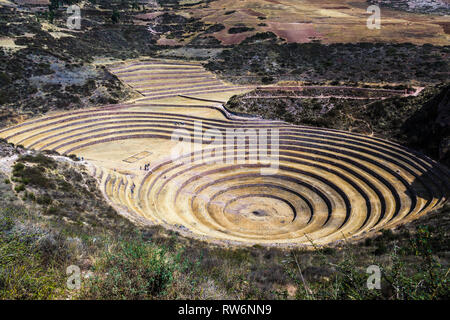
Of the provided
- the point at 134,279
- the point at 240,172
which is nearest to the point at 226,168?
the point at 240,172

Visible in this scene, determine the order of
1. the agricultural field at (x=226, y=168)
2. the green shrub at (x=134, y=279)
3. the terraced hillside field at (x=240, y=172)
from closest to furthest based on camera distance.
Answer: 1. the green shrub at (x=134, y=279)
2. the agricultural field at (x=226, y=168)
3. the terraced hillside field at (x=240, y=172)

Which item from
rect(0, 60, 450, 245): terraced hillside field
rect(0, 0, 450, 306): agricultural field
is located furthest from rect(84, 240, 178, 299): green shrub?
rect(0, 60, 450, 245): terraced hillside field

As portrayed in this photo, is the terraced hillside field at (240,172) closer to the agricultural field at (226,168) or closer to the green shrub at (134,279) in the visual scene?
the agricultural field at (226,168)

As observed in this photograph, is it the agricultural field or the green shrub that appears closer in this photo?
the green shrub

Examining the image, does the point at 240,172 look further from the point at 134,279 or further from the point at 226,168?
the point at 134,279

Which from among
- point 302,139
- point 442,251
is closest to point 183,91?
point 302,139

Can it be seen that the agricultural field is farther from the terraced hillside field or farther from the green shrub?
the terraced hillside field

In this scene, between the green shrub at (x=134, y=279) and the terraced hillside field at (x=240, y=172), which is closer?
the green shrub at (x=134, y=279)

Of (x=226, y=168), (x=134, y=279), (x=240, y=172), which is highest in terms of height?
(x=134, y=279)

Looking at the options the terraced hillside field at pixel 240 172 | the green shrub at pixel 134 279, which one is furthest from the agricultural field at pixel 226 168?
the terraced hillside field at pixel 240 172
